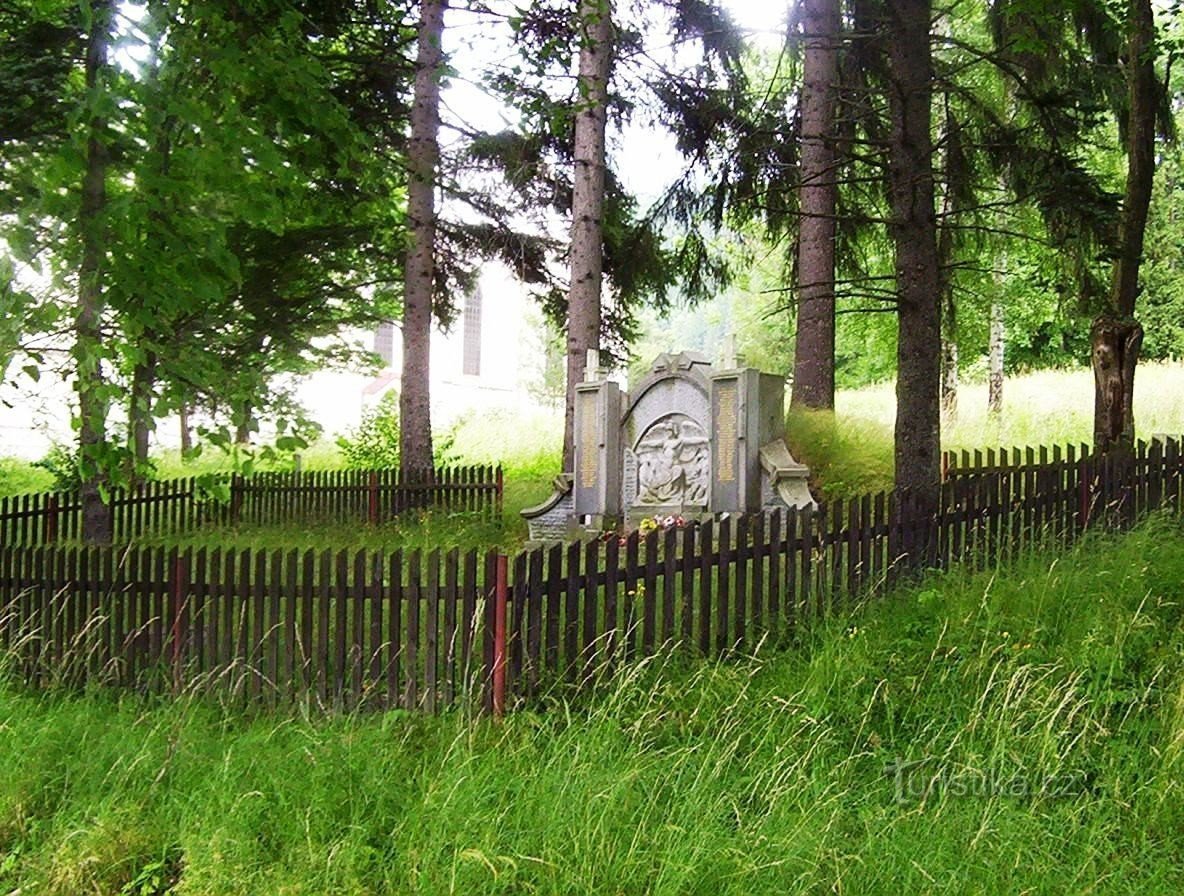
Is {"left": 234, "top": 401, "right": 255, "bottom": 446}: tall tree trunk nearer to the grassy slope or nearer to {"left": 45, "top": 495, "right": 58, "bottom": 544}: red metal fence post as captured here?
the grassy slope

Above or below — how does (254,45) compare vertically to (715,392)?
above

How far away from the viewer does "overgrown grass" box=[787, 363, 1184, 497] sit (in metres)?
10.9

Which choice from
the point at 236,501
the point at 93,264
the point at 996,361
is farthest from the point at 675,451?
the point at 996,361

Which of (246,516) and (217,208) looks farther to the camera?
(246,516)

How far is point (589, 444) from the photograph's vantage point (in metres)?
11.1

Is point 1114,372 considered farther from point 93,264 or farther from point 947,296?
point 93,264

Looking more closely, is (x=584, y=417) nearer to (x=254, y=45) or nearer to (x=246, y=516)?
(x=246, y=516)

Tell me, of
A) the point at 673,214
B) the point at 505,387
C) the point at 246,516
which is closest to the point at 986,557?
the point at 673,214

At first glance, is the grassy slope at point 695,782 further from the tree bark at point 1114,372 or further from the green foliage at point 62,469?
the green foliage at point 62,469

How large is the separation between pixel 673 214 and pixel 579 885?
38.8 ft

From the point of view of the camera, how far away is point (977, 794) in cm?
372

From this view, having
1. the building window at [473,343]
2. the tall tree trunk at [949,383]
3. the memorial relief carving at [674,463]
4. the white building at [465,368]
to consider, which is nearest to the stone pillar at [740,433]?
the memorial relief carving at [674,463]

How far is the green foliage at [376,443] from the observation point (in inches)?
660

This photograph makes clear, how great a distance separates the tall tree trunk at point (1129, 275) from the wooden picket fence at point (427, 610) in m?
4.46
